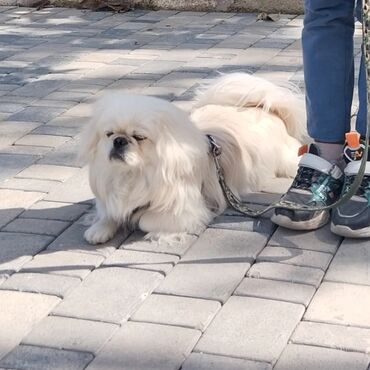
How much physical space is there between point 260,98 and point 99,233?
3.34ft

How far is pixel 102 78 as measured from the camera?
5.45 m

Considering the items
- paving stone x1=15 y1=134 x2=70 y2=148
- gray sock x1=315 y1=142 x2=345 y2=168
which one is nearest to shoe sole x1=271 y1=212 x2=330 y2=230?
gray sock x1=315 y1=142 x2=345 y2=168

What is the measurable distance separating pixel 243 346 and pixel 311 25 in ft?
4.37

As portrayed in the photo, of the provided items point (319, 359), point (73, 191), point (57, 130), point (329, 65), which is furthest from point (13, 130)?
point (319, 359)

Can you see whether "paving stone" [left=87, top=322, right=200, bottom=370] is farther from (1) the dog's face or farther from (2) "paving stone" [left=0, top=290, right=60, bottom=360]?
(1) the dog's face

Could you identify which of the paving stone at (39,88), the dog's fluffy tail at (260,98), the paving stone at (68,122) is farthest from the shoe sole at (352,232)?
the paving stone at (39,88)

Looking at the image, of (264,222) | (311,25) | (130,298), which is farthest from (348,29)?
(130,298)

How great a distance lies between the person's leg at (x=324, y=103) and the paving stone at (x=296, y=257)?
0.50 ft

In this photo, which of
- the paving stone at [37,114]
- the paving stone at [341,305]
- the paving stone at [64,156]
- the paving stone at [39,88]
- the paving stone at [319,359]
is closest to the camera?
the paving stone at [319,359]

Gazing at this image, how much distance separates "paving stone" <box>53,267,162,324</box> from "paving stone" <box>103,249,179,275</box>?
0.04 m

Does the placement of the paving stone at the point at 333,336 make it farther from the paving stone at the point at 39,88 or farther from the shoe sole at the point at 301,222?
the paving stone at the point at 39,88

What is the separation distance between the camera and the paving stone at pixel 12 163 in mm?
3994

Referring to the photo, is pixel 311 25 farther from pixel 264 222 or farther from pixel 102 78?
pixel 102 78

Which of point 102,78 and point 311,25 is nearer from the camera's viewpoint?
point 311,25
